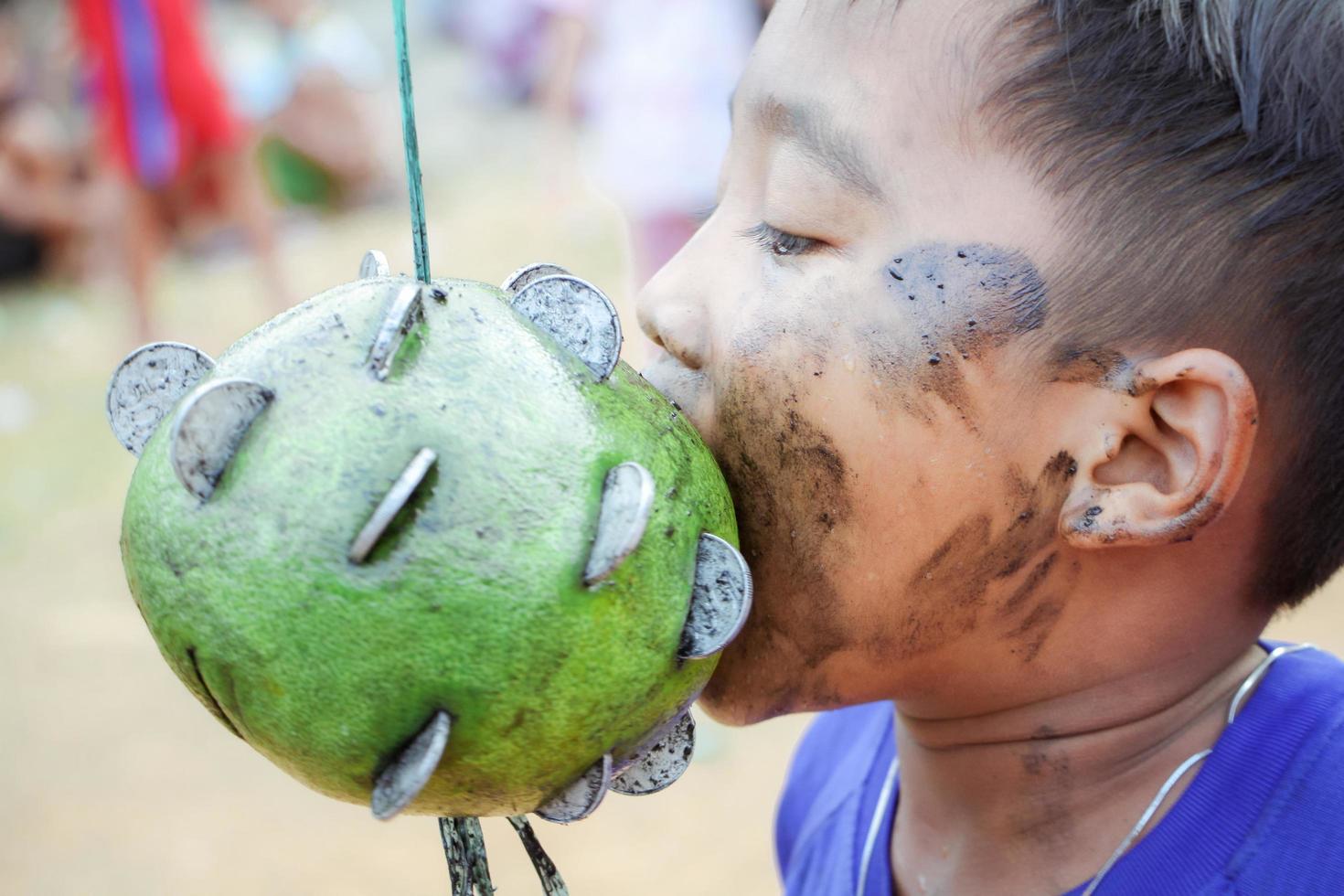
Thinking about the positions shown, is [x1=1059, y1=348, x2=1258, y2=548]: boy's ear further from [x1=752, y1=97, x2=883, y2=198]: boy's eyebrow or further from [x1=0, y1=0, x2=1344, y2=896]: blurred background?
[x1=0, y1=0, x2=1344, y2=896]: blurred background

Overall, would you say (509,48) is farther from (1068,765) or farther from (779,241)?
(1068,765)

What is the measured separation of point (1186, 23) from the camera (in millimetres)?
1550

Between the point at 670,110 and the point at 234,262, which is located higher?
the point at 670,110

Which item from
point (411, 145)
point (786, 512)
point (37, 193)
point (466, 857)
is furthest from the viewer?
point (37, 193)

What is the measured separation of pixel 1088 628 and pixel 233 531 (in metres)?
1.07

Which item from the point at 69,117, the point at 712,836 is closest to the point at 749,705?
the point at 712,836

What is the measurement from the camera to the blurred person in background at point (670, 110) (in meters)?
5.65

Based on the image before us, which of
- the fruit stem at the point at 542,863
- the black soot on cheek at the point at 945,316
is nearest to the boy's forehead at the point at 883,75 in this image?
the black soot on cheek at the point at 945,316

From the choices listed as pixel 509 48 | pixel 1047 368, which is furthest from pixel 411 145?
pixel 509 48

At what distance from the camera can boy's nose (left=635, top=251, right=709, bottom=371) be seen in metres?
1.69

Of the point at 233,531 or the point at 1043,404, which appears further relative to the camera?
the point at 1043,404

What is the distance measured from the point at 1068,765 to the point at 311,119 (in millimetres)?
11930

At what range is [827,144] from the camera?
159 cm

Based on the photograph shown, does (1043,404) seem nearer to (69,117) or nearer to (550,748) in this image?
(550,748)
